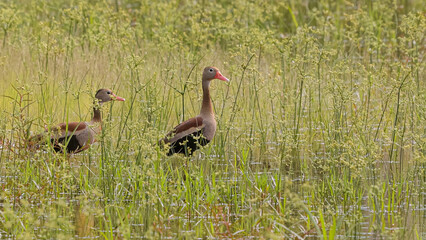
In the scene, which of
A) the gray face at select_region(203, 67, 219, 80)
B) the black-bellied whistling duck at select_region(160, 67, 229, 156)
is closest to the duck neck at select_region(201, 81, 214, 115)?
the black-bellied whistling duck at select_region(160, 67, 229, 156)

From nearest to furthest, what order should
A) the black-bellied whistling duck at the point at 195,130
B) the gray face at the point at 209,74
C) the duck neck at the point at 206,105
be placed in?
the black-bellied whistling duck at the point at 195,130
the duck neck at the point at 206,105
the gray face at the point at 209,74

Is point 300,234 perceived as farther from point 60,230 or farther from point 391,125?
point 391,125

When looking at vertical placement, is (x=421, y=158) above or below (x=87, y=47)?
below

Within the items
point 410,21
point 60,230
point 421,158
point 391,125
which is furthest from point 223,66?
point 60,230

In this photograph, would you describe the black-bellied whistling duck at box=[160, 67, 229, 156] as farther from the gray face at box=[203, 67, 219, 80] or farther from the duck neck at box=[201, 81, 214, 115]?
the gray face at box=[203, 67, 219, 80]

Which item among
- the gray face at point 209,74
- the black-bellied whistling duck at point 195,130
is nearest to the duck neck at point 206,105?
the black-bellied whistling duck at point 195,130

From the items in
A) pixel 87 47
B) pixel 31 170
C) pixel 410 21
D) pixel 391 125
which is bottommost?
pixel 31 170

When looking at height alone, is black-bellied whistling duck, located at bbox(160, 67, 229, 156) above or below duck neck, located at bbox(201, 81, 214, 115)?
below

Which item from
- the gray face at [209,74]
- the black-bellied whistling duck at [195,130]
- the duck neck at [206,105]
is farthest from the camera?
the gray face at [209,74]

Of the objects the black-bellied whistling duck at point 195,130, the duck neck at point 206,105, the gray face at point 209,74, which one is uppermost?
the gray face at point 209,74

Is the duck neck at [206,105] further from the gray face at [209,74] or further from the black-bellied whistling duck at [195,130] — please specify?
the gray face at [209,74]

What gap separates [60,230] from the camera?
5.62 m

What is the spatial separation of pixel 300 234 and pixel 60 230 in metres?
1.58

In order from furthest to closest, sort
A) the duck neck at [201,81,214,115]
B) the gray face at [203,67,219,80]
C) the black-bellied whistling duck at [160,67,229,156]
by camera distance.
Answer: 1. the gray face at [203,67,219,80]
2. the duck neck at [201,81,214,115]
3. the black-bellied whistling duck at [160,67,229,156]
